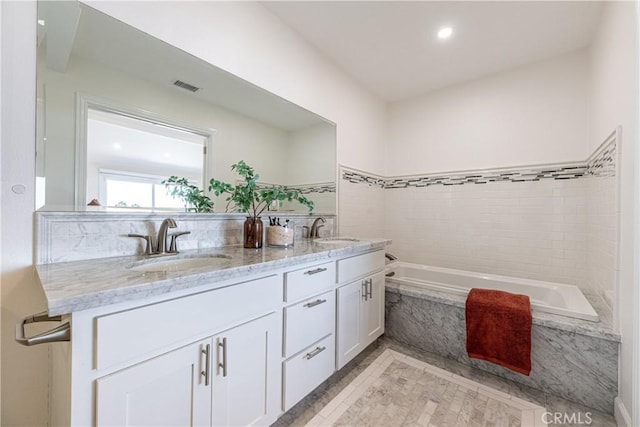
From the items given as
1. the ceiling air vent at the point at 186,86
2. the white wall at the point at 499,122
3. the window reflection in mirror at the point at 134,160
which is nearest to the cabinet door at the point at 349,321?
the window reflection in mirror at the point at 134,160

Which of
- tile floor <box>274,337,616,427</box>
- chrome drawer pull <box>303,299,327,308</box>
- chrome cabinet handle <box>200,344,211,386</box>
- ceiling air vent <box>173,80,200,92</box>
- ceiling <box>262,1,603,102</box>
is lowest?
tile floor <box>274,337,616,427</box>

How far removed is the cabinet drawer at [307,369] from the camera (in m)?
1.24

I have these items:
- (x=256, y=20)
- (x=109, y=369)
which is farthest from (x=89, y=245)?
(x=256, y=20)

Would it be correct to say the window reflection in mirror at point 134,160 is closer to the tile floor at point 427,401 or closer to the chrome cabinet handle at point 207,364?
the chrome cabinet handle at point 207,364

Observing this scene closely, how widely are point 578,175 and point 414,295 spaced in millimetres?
1721

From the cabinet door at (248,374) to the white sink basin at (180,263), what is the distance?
1.04 ft

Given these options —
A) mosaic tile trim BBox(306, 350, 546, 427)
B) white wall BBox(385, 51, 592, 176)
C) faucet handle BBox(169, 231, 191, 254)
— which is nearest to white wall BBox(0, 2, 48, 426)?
faucet handle BBox(169, 231, 191, 254)

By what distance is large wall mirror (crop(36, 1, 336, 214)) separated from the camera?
104cm

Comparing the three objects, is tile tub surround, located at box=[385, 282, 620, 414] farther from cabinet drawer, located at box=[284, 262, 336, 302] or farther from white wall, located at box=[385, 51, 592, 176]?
white wall, located at box=[385, 51, 592, 176]

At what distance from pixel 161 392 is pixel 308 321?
0.70m

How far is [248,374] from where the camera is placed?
1.05 metres

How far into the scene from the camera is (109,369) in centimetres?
71

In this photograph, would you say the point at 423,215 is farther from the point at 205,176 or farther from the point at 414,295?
the point at 205,176

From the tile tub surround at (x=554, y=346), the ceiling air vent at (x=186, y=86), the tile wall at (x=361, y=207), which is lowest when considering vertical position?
the tile tub surround at (x=554, y=346)
